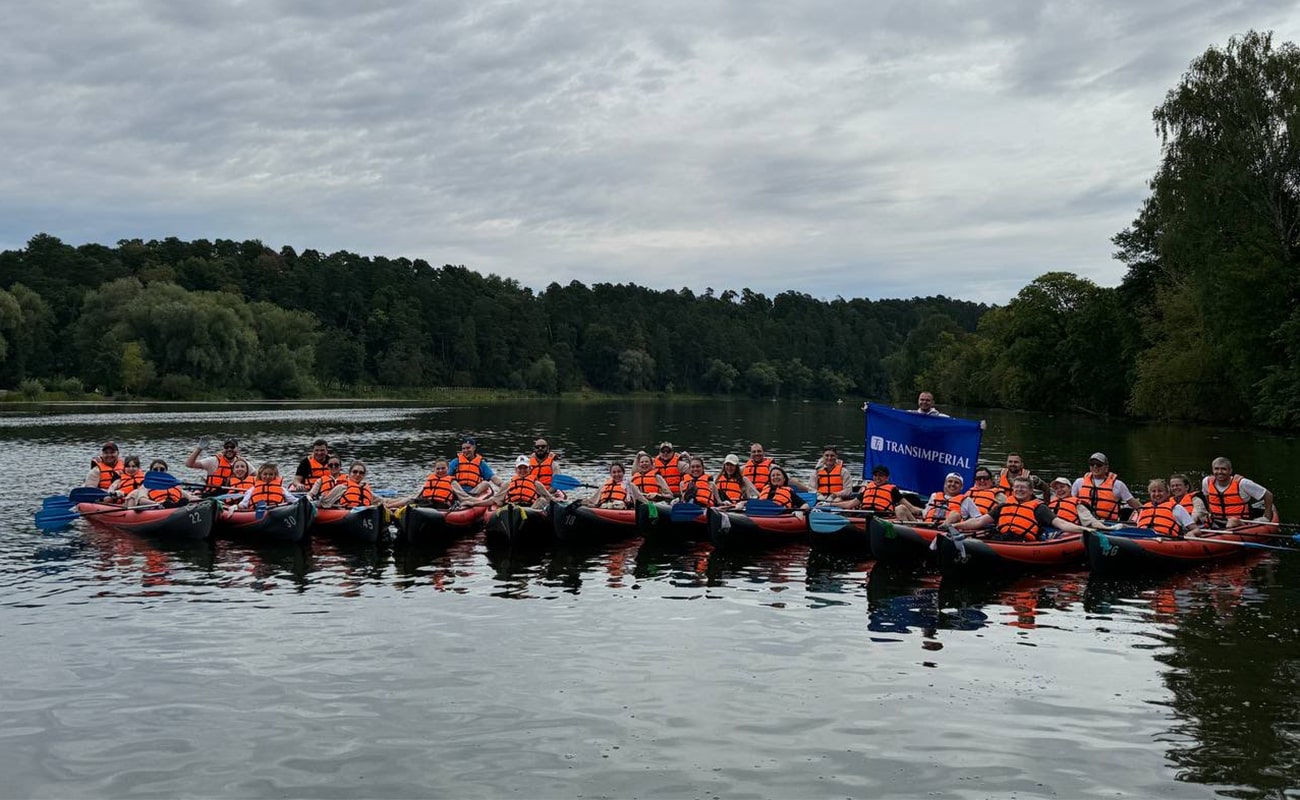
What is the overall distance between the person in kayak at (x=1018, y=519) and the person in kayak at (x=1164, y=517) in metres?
1.30

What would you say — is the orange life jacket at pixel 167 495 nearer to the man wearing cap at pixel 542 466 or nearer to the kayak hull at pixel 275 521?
the kayak hull at pixel 275 521

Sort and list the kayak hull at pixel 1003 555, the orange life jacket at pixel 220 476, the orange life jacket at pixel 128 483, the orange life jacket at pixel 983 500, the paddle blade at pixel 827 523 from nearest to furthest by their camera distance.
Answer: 1. the kayak hull at pixel 1003 555
2. the orange life jacket at pixel 983 500
3. the paddle blade at pixel 827 523
4. the orange life jacket at pixel 128 483
5. the orange life jacket at pixel 220 476

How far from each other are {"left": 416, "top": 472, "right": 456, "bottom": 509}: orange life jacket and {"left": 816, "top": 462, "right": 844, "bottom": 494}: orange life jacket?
22.7 ft

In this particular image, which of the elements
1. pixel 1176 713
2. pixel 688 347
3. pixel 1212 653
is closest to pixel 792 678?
pixel 1176 713

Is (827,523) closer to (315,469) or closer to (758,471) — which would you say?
(758,471)

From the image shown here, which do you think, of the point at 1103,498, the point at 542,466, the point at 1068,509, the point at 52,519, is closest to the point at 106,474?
the point at 52,519

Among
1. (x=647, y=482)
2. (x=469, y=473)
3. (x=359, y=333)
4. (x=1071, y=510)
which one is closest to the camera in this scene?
(x=1071, y=510)

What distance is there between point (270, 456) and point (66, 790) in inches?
1193

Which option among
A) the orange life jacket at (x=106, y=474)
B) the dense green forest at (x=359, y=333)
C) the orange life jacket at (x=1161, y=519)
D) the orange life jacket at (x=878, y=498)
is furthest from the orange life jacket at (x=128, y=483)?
the dense green forest at (x=359, y=333)

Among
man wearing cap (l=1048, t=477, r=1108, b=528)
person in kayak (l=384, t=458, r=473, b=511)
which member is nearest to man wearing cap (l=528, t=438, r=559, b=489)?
person in kayak (l=384, t=458, r=473, b=511)

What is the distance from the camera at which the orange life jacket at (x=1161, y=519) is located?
16.2m

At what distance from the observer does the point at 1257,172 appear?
42781 mm

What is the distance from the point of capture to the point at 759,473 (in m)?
20.1

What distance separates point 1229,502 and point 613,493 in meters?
10.5
